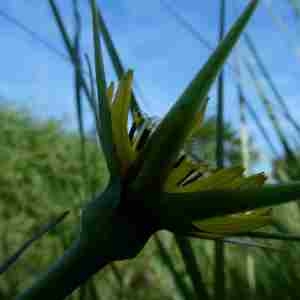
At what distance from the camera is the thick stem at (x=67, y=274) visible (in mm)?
330

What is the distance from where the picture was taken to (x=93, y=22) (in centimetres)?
39

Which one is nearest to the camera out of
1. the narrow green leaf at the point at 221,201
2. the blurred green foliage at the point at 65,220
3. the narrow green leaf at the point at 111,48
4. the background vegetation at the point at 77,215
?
the narrow green leaf at the point at 221,201

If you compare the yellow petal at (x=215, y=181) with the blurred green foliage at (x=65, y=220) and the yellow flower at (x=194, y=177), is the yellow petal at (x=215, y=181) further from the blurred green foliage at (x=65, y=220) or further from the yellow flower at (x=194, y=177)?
the blurred green foliage at (x=65, y=220)

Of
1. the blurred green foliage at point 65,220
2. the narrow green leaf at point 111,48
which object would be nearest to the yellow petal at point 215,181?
the narrow green leaf at point 111,48

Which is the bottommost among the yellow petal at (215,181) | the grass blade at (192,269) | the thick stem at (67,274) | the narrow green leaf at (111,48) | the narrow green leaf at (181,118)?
the grass blade at (192,269)

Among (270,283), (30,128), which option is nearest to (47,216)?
(30,128)

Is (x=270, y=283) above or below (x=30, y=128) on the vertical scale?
below

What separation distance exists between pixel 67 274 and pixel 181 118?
0.31 feet

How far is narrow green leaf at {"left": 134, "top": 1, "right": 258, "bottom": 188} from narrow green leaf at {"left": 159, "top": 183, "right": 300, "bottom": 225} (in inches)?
0.6

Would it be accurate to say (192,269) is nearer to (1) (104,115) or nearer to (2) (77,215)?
(1) (104,115)

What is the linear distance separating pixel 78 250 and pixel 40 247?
181 cm

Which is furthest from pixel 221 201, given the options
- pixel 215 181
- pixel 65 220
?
pixel 65 220

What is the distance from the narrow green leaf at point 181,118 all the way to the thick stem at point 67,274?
5 centimetres

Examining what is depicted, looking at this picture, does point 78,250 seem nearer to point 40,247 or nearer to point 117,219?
point 117,219
